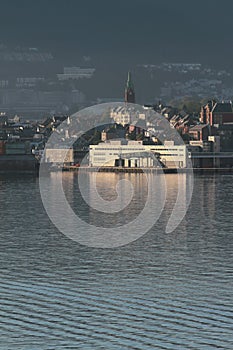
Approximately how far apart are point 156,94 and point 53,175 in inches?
2244

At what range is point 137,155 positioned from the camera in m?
37.1

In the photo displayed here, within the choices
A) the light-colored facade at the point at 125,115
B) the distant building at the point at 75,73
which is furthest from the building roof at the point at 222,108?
the distant building at the point at 75,73

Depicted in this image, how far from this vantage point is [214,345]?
8.95 metres

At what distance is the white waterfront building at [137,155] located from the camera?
36.2 metres

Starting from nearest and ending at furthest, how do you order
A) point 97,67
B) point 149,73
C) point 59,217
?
point 59,217, point 149,73, point 97,67

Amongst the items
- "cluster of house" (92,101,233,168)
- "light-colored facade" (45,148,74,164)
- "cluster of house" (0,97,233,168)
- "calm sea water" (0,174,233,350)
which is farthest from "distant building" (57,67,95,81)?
"calm sea water" (0,174,233,350)

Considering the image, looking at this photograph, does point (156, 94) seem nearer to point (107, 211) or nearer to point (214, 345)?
point (107, 211)

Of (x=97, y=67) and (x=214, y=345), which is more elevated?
(x=97, y=67)

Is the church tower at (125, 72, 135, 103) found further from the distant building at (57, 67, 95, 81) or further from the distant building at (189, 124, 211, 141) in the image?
the distant building at (57, 67, 95, 81)

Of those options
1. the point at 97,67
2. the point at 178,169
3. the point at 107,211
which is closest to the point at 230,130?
the point at 178,169

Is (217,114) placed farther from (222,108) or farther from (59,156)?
(59,156)

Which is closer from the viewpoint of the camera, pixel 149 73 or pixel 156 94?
pixel 156 94

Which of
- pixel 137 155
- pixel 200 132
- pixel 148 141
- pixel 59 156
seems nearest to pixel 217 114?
pixel 200 132

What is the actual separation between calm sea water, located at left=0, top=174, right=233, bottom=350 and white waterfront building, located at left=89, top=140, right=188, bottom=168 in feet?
66.4
